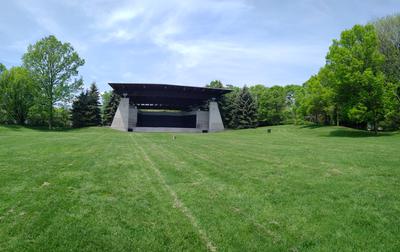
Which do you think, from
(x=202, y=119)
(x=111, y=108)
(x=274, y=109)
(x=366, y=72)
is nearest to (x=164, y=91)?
(x=202, y=119)

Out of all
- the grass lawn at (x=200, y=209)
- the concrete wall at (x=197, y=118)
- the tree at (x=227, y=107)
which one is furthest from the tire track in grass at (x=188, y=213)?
the tree at (x=227, y=107)

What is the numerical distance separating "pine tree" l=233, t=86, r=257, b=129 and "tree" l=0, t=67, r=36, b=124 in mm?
35310

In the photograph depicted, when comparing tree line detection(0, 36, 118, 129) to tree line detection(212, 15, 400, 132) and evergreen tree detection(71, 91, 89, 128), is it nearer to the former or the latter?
evergreen tree detection(71, 91, 89, 128)

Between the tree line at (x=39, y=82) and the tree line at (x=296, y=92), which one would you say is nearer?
the tree line at (x=296, y=92)

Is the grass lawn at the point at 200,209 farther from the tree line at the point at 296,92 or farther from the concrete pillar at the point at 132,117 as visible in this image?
the concrete pillar at the point at 132,117

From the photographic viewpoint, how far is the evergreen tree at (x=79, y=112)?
46344 millimetres

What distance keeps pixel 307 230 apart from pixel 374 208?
59.7 inches

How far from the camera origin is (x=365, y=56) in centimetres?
2378

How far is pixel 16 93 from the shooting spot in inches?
1523

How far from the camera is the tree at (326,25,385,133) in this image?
2261 centimetres

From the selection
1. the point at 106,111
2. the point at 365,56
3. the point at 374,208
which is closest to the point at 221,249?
the point at 374,208

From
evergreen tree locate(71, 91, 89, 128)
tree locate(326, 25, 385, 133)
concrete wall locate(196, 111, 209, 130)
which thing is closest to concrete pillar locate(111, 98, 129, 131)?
evergreen tree locate(71, 91, 89, 128)

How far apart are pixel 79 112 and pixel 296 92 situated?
4072 centimetres

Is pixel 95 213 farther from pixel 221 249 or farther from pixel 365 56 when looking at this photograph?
pixel 365 56
